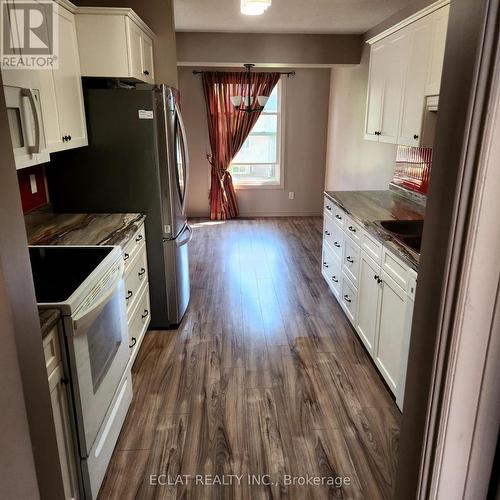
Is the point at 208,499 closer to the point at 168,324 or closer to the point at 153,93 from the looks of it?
the point at 168,324

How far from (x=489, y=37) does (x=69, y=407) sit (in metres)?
1.65

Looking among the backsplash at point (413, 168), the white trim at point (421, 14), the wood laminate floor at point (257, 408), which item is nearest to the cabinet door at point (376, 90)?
the white trim at point (421, 14)

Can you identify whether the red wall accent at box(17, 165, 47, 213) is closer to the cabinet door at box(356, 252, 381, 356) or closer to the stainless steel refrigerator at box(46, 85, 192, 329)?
the stainless steel refrigerator at box(46, 85, 192, 329)

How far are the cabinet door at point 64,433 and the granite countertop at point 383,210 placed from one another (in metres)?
1.59

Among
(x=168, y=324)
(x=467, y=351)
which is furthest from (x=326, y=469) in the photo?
(x=168, y=324)

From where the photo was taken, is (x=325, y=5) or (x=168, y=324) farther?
(x=325, y=5)

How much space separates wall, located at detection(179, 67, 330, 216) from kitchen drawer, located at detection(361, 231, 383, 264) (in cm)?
406

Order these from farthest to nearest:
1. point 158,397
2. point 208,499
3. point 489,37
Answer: point 158,397
point 208,499
point 489,37

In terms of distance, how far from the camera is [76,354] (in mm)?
1545

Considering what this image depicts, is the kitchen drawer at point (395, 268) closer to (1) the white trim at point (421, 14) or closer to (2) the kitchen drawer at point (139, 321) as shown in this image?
(1) the white trim at point (421, 14)

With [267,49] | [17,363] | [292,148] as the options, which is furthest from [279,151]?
[17,363]

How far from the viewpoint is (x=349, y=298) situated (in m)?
3.26

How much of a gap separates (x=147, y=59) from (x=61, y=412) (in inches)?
108

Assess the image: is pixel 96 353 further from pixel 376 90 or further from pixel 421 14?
pixel 376 90
